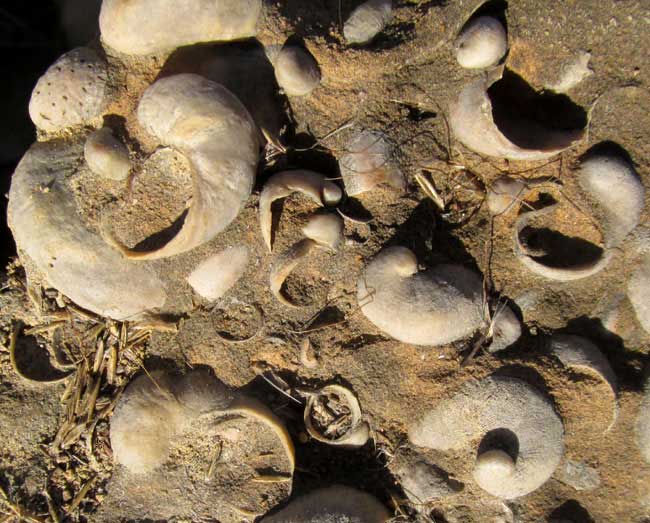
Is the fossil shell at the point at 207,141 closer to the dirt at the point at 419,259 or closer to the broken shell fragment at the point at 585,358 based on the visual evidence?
the dirt at the point at 419,259

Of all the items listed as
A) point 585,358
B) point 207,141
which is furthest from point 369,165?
point 585,358

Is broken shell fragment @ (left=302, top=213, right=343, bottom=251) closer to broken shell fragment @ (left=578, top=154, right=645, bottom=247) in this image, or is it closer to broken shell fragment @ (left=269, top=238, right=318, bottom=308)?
broken shell fragment @ (left=269, top=238, right=318, bottom=308)

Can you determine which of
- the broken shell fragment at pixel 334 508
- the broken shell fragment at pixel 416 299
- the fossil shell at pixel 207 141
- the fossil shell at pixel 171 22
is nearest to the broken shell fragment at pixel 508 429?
the broken shell fragment at pixel 416 299

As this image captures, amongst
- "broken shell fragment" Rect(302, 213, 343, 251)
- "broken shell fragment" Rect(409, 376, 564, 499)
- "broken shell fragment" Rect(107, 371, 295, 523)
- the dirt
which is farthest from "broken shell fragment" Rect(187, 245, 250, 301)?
"broken shell fragment" Rect(409, 376, 564, 499)

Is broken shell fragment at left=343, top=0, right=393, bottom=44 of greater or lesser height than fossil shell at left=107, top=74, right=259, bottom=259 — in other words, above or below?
above

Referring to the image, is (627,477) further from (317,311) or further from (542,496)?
(317,311)

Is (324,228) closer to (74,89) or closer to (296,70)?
(296,70)
